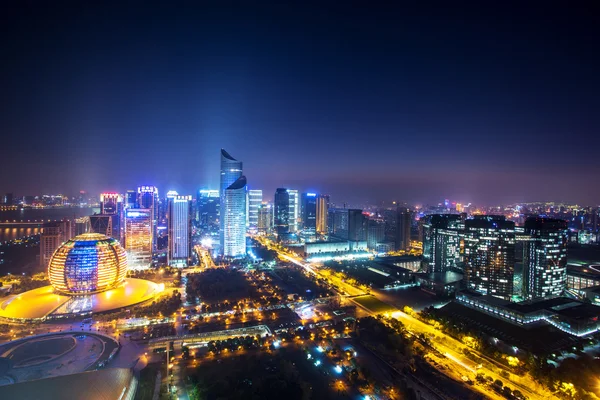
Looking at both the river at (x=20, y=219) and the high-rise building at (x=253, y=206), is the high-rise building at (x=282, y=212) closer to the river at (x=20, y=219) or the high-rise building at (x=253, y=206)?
the high-rise building at (x=253, y=206)

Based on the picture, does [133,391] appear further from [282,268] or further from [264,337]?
[282,268]

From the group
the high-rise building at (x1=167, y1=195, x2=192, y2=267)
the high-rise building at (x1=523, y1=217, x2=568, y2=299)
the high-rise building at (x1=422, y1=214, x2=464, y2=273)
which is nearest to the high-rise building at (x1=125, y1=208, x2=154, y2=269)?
the high-rise building at (x1=167, y1=195, x2=192, y2=267)

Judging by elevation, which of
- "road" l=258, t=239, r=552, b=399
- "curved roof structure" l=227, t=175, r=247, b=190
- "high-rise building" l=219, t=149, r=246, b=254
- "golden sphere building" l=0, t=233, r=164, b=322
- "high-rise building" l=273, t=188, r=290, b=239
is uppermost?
"high-rise building" l=219, t=149, r=246, b=254

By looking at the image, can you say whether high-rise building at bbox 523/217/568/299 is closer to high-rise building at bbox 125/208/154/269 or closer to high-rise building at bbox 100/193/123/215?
high-rise building at bbox 125/208/154/269

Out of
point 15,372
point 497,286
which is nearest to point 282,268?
point 497,286

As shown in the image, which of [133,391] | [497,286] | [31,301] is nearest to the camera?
[133,391]

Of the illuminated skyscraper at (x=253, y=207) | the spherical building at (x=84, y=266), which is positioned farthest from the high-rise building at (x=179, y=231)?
the illuminated skyscraper at (x=253, y=207)

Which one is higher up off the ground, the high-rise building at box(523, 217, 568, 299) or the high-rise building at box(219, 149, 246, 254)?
the high-rise building at box(219, 149, 246, 254)
